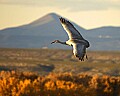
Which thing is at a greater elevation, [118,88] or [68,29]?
[68,29]

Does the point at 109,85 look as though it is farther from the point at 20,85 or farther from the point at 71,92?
the point at 20,85

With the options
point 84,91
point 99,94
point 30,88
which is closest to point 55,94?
point 30,88

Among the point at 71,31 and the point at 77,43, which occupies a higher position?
the point at 71,31

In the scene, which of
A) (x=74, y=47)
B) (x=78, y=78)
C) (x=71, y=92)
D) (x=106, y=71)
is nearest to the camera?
(x=74, y=47)

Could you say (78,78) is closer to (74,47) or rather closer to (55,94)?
(55,94)

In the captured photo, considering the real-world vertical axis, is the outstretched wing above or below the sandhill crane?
above

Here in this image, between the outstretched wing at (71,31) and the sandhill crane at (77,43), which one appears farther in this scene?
the outstretched wing at (71,31)

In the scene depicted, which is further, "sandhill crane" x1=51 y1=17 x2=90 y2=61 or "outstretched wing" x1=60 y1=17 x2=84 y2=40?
"outstretched wing" x1=60 y1=17 x2=84 y2=40

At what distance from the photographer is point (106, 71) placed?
147750mm

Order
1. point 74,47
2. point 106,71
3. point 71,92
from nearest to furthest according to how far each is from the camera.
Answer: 1. point 74,47
2. point 71,92
3. point 106,71

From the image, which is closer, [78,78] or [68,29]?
[68,29]

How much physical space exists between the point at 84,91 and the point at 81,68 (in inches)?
3969

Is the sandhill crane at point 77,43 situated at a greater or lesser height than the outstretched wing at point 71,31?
lesser

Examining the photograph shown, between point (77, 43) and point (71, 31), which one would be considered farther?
point (71, 31)
